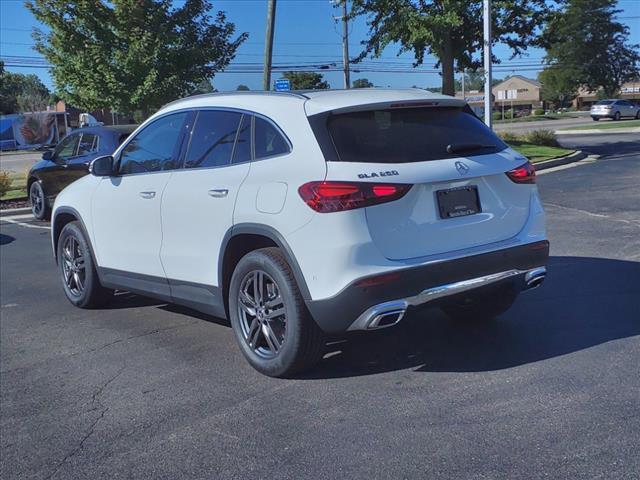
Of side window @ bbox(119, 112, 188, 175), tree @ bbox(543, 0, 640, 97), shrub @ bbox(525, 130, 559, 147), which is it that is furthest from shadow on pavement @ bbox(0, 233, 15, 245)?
tree @ bbox(543, 0, 640, 97)

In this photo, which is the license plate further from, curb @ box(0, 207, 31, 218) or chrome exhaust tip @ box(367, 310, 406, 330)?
curb @ box(0, 207, 31, 218)

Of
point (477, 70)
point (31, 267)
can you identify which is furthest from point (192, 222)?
point (477, 70)

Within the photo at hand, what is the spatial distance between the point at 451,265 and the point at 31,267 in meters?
6.63

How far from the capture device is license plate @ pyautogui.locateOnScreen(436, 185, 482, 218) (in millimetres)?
4363

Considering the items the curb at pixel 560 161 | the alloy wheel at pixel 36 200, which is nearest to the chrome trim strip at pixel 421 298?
the alloy wheel at pixel 36 200

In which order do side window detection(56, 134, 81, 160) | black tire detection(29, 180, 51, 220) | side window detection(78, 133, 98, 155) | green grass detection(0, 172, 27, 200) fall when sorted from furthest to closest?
1. green grass detection(0, 172, 27, 200)
2. black tire detection(29, 180, 51, 220)
3. side window detection(56, 134, 81, 160)
4. side window detection(78, 133, 98, 155)

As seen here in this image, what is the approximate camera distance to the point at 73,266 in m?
6.83

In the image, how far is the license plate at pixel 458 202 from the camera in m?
4.36

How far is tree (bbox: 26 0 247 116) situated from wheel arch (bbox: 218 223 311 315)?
13271mm

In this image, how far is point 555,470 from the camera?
3.29 metres

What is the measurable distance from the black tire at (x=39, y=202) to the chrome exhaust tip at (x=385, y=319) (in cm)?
1113

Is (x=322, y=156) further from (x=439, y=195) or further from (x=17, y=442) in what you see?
(x=17, y=442)

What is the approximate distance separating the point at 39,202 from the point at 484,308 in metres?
11.0

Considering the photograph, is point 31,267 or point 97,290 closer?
point 97,290
